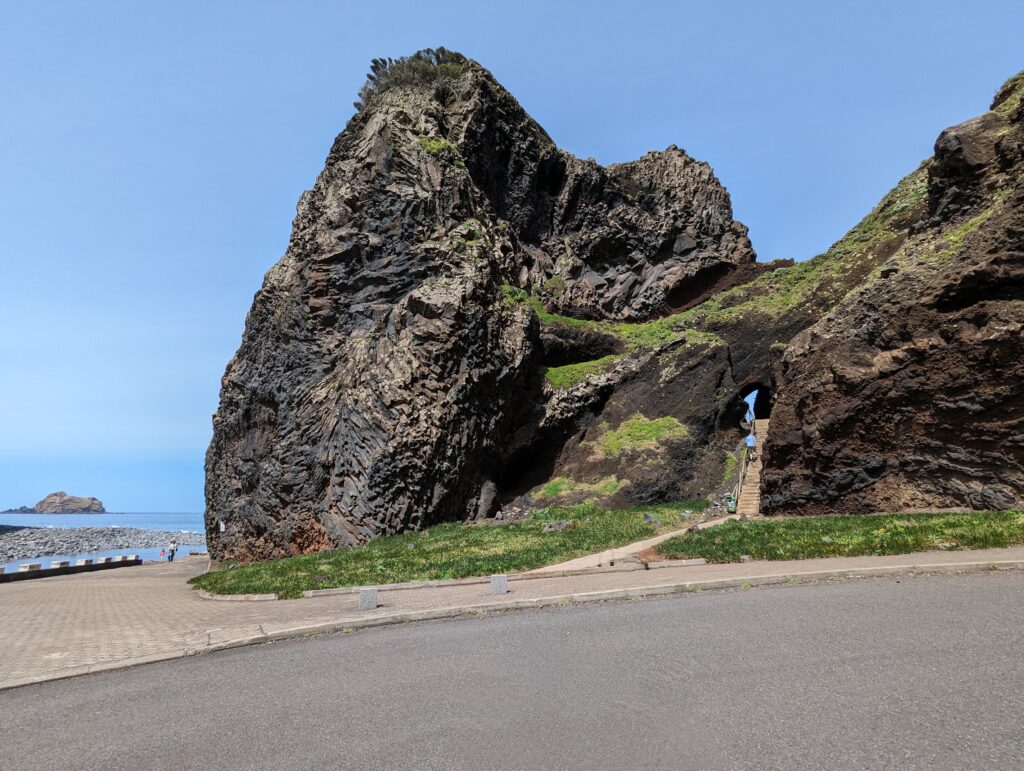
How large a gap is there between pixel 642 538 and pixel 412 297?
15855mm

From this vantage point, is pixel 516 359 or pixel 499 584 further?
pixel 516 359

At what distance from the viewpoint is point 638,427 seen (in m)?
29.2

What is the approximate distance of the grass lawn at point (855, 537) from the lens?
10.9 meters

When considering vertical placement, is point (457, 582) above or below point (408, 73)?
below

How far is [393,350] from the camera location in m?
26.6

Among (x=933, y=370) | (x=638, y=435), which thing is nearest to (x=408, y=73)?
(x=638, y=435)

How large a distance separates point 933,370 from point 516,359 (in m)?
17.6

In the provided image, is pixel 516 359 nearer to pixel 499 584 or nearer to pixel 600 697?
pixel 499 584

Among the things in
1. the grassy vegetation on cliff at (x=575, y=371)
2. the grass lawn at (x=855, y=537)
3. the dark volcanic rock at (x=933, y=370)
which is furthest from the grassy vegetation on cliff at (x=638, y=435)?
the grass lawn at (x=855, y=537)

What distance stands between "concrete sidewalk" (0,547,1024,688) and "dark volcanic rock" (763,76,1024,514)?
7072 mm

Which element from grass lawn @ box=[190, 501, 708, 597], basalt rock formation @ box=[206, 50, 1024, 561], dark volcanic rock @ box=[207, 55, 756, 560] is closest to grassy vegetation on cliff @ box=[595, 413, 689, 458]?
basalt rock formation @ box=[206, 50, 1024, 561]

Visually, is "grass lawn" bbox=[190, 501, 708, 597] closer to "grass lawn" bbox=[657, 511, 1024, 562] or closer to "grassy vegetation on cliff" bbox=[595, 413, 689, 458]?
"grass lawn" bbox=[657, 511, 1024, 562]

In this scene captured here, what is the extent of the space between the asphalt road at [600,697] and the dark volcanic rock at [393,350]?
18116 mm

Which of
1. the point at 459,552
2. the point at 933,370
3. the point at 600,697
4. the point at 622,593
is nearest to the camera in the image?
the point at 600,697
